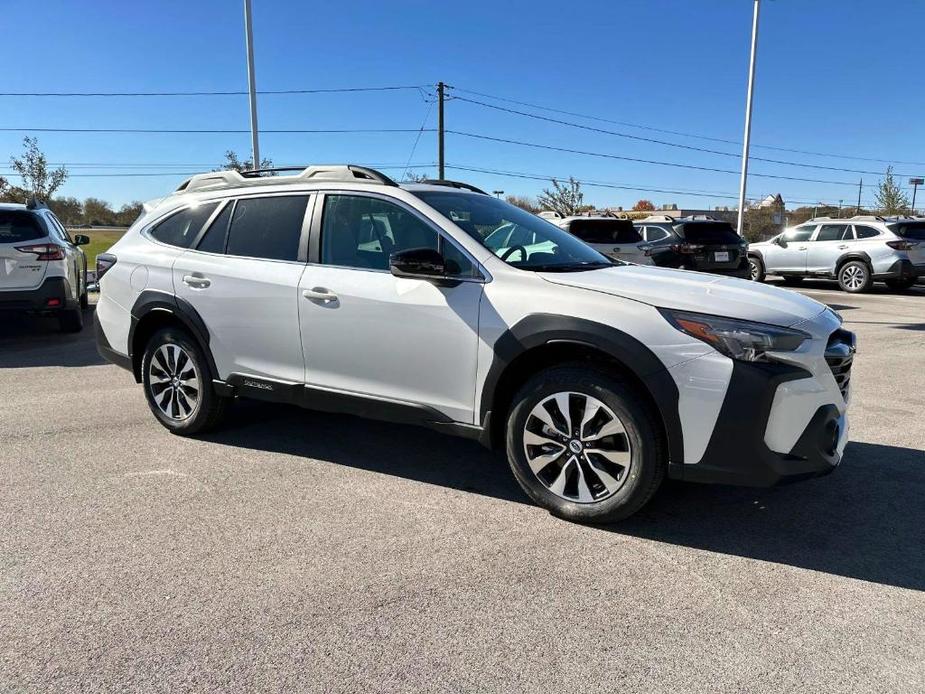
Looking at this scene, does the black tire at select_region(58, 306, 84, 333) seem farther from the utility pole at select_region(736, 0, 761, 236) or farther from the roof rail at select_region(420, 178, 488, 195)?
the utility pole at select_region(736, 0, 761, 236)

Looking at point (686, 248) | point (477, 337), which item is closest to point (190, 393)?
point (477, 337)

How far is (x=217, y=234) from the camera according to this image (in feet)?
15.5

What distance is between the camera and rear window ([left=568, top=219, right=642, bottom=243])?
12438 mm

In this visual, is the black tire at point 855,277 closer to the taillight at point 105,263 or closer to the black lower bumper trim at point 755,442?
the black lower bumper trim at point 755,442

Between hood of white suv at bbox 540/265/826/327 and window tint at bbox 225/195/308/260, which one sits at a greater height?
window tint at bbox 225/195/308/260

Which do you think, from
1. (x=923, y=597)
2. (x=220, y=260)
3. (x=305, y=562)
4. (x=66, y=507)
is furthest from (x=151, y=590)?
(x=923, y=597)

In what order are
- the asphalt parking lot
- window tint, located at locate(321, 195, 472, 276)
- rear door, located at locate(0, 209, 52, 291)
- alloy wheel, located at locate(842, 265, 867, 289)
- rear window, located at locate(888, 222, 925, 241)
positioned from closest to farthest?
1. the asphalt parking lot
2. window tint, located at locate(321, 195, 472, 276)
3. rear door, located at locate(0, 209, 52, 291)
4. rear window, located at locate(888, 222, 925, 241)
5. alloy wheel, located at locate(842, 265, 867, 289)

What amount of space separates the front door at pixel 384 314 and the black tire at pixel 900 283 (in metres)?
14.6

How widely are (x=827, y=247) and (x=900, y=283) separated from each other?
171 centimetres

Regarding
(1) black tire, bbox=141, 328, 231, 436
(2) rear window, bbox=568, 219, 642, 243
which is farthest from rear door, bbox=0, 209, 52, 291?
(2) rear window, bbox=568, 219, 642, 243

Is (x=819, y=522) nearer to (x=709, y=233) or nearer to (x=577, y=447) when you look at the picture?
(x=577, y=447)

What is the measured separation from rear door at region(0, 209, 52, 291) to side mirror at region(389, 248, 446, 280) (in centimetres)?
657

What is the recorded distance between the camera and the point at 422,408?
3.84m

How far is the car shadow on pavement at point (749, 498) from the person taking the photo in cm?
326
